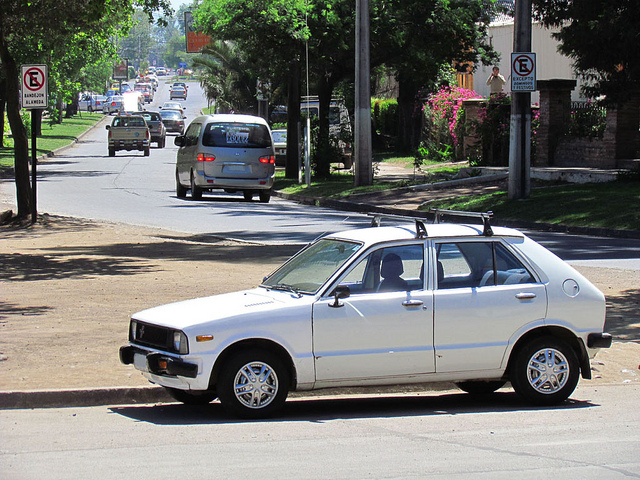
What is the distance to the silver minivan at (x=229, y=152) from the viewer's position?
964 inches

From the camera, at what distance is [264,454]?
6.25 meters

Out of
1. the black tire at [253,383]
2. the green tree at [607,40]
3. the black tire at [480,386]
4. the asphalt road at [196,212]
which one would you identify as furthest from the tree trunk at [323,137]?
the black tire at [253,383]

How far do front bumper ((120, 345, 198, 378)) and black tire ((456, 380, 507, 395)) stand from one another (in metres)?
2.46

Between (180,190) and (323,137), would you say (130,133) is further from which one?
(180,190)

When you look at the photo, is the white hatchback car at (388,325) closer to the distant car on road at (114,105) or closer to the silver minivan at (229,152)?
the silver minivan at (229,152)

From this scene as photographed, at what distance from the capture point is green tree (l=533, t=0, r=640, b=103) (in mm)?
21781

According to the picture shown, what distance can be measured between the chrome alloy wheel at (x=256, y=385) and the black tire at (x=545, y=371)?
186 cm

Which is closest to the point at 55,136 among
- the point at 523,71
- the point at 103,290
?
the point at 523,71

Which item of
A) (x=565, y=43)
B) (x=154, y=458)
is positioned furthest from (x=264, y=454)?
(x=565, y=43)

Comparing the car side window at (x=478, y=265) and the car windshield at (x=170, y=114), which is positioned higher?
the car windshield at (x=170, y=114)

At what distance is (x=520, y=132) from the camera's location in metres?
22.8

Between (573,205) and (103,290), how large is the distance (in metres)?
12.0

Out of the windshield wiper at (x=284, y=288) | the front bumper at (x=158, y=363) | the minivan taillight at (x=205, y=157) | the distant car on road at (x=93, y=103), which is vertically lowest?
the front bumper at (x=158, y=363)

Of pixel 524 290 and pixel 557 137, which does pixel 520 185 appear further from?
pixel 524 290
